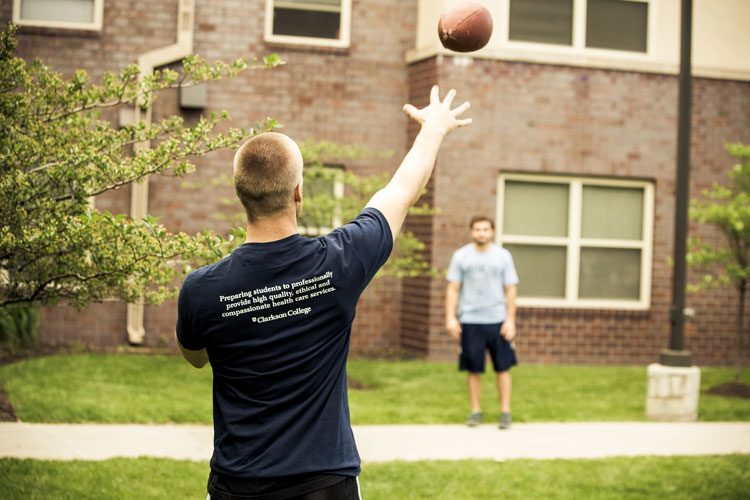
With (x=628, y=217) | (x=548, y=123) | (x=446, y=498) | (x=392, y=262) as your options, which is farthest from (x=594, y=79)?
(x=446, y=498)

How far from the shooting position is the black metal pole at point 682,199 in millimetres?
9258

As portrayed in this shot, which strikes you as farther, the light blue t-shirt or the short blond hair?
the light blue t-shirt

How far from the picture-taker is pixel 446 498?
5902 millimetres

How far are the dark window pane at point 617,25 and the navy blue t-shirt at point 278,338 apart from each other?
11495 mm

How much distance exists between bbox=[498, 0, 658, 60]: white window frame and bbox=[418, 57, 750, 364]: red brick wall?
27cm

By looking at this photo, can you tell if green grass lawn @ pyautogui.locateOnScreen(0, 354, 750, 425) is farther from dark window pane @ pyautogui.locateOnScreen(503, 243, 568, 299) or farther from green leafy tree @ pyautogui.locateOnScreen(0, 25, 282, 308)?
green leafy tree @ pyautogui.locateOnScreen(0, 25, 282, 308)

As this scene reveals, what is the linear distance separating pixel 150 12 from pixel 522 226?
5.96m

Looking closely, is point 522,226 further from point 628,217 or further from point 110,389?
point 110,389

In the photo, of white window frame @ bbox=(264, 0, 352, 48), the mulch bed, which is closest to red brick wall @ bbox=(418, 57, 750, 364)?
white window frame @ bbox=(264, 0, 352, 48)

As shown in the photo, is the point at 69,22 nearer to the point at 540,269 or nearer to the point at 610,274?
the point at 540,269

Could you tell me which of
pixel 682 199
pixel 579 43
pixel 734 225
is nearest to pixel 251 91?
pixel 579 43

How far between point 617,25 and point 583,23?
557mm

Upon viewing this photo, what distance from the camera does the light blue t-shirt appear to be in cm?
847

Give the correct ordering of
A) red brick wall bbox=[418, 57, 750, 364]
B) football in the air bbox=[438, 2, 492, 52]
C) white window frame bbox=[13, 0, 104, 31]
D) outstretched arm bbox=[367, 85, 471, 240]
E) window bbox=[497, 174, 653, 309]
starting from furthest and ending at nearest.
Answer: window bbox=[497, 174, 653, 309] → red brick wall bbox=[418, 57, 750, 364] → white window frame bbox=[13, 0, 104, 31] → football in the air bbox=[438, 2, 492, 52] → outstretched arm bbox=[367, 85, 471, 240]
